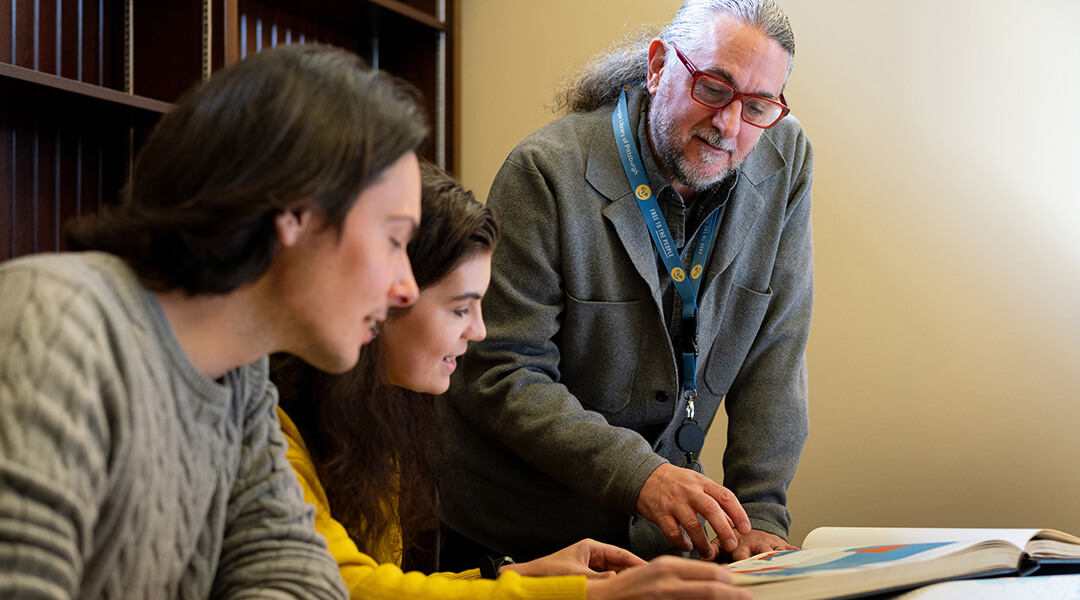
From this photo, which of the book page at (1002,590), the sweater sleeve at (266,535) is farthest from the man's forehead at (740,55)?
the sweater sleeve at (266,535)

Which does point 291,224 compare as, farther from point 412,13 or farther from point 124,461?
point 412,13

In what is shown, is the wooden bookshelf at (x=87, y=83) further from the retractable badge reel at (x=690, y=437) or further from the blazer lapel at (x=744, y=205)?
the retractable badge reel at (x=690, y=437)

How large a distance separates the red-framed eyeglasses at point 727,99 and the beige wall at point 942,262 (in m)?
0.81

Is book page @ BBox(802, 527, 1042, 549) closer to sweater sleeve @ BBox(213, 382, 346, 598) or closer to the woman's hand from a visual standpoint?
the woman's hand

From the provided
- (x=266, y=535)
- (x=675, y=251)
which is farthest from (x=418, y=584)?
(x=675, y=251)

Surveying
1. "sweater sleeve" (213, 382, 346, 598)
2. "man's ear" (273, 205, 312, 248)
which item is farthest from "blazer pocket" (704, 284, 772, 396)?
"man's ear" (273, 205, 312, 248)

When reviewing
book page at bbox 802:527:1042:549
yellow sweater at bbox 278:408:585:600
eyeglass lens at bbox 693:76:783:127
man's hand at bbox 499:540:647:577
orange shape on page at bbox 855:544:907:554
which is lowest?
book page at bbox 802:527:1042:549

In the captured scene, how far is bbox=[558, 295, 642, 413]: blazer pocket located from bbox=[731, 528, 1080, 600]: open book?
49 centimetres

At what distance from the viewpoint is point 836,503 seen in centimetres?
237

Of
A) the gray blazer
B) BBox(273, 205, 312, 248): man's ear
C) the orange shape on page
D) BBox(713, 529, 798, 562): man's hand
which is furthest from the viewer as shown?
the gray blazer

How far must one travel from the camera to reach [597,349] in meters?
1.65

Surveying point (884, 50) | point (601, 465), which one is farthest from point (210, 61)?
point (884, 50)

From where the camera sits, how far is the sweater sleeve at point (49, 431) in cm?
60

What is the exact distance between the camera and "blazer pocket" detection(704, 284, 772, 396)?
1.72 m
